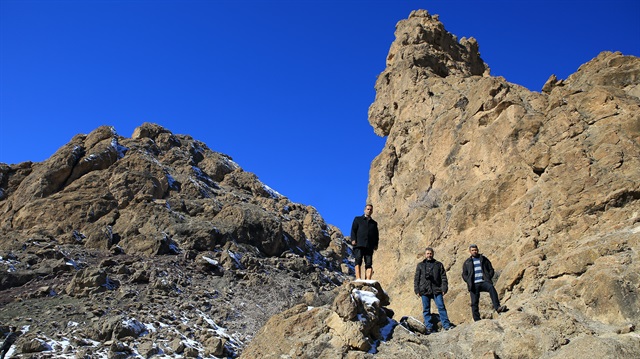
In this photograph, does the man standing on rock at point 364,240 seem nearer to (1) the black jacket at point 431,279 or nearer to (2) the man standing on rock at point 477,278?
(1) the black jacket at point 431,279

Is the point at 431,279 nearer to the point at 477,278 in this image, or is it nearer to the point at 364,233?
the point at 477,278

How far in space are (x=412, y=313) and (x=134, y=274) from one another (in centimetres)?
2960

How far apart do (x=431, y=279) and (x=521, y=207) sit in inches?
141

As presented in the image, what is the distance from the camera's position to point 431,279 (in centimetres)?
982

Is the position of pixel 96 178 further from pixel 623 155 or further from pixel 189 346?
pixel 623 155

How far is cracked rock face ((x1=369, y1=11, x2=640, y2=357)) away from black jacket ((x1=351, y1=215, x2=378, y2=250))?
236 centimetres

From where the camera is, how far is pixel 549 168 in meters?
11.9

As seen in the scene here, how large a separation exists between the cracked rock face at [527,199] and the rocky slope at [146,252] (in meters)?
15.4

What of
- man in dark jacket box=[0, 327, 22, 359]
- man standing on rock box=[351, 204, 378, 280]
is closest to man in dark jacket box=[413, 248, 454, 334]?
man standing on rock box=[351, 204, 378, 280]

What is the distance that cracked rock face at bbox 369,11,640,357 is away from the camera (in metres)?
7.92

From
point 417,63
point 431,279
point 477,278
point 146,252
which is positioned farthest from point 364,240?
point 146,252

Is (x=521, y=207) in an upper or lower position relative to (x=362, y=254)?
upper

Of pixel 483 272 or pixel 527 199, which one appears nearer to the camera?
pixel 483 272

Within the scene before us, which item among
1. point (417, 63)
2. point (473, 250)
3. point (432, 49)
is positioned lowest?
point (473, 250)
